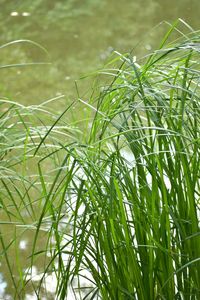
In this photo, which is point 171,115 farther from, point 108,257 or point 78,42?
point 78,42

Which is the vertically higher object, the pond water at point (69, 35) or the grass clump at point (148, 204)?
the pond water at point (69, 35)

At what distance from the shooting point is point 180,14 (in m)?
4.43

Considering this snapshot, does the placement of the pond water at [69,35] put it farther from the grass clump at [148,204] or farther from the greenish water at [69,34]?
the grass clump at [148,204]

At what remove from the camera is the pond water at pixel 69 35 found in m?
3.79

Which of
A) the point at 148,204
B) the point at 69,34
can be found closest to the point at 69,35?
the point at 69,34

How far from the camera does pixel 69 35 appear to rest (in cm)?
447

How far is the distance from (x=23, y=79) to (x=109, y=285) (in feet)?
8.42

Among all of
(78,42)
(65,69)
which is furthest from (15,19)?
(65,69)

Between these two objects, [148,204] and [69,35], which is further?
[69,35]

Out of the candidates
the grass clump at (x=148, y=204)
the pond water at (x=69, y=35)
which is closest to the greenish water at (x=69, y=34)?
the pond water at (x=69, y=35)

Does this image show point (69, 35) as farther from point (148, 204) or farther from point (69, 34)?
point (148, 204)

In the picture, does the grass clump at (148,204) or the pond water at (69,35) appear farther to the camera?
the pond water at (69,35)

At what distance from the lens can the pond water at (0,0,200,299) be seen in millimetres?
3787

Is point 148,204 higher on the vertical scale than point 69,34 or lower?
lower
